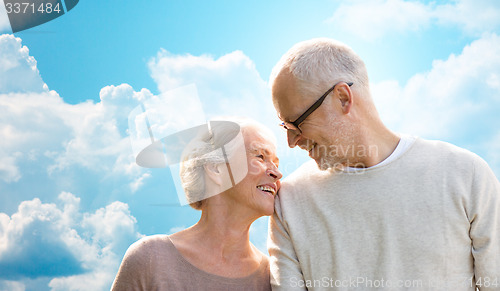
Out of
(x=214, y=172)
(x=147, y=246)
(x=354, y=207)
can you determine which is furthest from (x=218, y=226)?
(x=354, y=207)

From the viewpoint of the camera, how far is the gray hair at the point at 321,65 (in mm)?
2518

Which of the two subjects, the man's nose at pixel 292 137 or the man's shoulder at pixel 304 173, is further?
the man's shoulder at pixel 304 173

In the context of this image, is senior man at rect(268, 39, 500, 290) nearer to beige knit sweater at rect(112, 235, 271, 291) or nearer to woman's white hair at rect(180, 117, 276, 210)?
beige knit sweater at rect(112, 235, 271, 291)

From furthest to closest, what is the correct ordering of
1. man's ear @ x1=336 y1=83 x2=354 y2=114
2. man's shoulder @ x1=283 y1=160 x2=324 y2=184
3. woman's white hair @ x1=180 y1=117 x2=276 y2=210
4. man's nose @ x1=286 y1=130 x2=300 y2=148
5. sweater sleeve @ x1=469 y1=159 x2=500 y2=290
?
woman's white hair @ x1=180 y1=117 x2=276 y2=210
man's shoulder @ x1=283 y1=160 x2=324 y2=184
man's nose @ x1=286 y1=130 x2=300 y2=148
man's ear @ x1=336 y1=83 x2=354 y2=114
sweater sleeve @ x1=469 y1=159 x2=500 y2=290

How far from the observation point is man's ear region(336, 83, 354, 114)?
99.0 inches

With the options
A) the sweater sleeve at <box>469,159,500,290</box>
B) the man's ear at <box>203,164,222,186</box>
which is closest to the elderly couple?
the sweater sleeve at <box>469,159,500,290</box>

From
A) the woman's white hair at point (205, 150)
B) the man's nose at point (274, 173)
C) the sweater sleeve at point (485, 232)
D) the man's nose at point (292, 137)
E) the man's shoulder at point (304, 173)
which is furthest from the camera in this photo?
the woman's white hair at point (205, 150)

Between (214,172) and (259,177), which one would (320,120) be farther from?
(214,172)

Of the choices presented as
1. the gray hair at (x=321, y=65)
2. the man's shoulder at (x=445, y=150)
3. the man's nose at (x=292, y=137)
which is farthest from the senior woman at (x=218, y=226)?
the man's shoulder at (x=445, y=150)

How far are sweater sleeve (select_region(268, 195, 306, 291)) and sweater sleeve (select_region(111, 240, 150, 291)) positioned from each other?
809 millimetres

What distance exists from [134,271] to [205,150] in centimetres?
93

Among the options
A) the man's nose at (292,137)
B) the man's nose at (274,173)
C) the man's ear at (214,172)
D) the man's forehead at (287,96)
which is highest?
the man's forehead at (287,96)

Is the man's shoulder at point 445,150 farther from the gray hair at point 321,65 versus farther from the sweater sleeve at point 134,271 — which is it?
the sweater sleeve at point 134,271

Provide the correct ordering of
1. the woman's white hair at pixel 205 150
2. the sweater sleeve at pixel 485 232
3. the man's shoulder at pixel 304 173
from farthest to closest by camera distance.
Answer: the woman's white hair at pixel 205 150
the man's shoulder at pixel 304 173
the sweater sleeve at pixel 485 232
